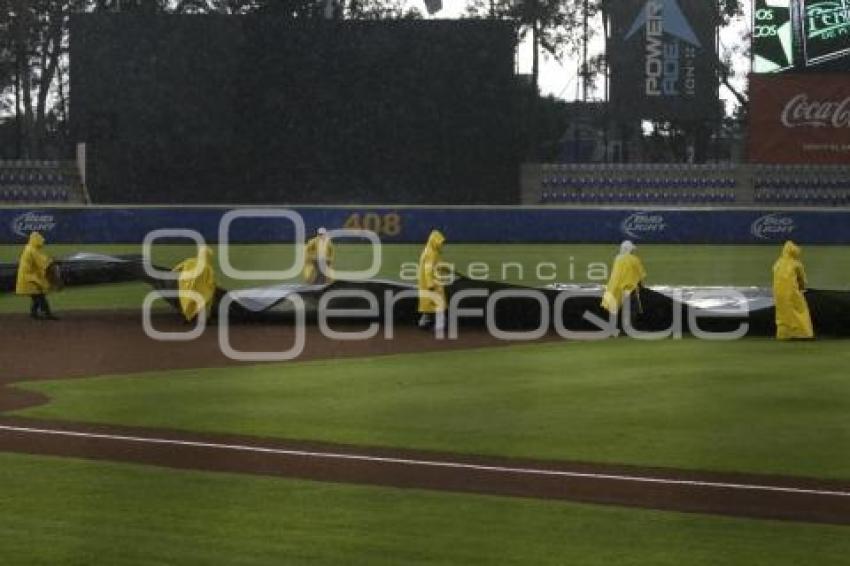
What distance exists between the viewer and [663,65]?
49.0m

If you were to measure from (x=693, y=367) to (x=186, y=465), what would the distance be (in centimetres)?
845

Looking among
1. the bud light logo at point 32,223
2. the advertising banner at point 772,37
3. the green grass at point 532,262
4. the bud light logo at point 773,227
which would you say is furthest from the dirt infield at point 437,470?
the advertising banner at point 772,37

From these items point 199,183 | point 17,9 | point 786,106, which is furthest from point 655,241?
point 17,9

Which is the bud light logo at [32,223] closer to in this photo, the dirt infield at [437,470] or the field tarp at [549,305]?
the field tarp at [549,305]

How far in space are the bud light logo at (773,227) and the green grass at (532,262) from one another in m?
0.48

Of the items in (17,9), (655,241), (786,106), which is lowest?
(655,241)

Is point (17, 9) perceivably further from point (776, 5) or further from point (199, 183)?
point (776, 5)

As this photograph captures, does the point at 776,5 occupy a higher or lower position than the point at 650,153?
higher

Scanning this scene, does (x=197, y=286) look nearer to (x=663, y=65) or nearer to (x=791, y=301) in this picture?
(x=791, y=301)

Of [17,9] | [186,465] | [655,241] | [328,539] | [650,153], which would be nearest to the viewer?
[328,539]

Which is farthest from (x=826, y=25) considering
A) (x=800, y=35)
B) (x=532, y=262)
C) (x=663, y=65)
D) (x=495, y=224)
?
(x=532, y=262)

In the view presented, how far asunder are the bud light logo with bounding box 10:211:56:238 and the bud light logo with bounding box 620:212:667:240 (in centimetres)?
1407

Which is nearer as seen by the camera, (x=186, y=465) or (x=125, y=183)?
(x=186, y=465)

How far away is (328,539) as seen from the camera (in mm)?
10445
